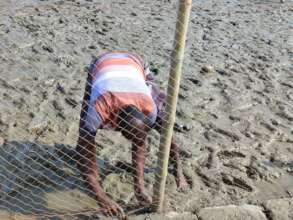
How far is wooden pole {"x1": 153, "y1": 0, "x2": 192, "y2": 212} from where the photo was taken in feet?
11.8

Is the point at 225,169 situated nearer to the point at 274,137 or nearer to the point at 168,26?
the point at 274,137

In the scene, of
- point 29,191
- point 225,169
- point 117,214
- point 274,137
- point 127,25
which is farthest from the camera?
point 127,25

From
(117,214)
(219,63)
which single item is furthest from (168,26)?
(117,214)

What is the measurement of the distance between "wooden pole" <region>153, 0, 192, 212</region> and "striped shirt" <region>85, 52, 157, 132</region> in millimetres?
193

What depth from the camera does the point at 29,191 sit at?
460 cm

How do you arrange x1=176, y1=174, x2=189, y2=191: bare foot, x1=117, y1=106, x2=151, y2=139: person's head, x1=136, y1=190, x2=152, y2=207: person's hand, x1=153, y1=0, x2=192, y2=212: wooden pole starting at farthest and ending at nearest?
x1=176, y1=174, x2=189, y2=191: bare foot, x1=136, y1=190, x2=152, y2=207: person's hand, x1=117, y1=106, x2=151, y2=139: person's head, x1=153, y1=0, x2=192, y2=212: wooden pole

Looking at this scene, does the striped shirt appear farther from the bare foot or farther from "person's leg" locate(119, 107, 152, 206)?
the bare foot

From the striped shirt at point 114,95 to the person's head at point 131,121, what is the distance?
0.11 feet

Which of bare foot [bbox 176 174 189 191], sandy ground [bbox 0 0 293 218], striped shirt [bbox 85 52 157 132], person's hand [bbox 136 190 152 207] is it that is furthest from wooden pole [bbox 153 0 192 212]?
bare foot [bbox 176 174 189 191]

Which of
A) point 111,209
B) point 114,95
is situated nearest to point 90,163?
point 111,209

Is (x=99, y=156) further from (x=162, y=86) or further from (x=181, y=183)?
(x=162, y=86)

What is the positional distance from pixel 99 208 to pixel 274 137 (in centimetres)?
205

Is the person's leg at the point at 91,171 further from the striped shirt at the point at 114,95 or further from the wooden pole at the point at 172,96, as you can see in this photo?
the wooden pole at the point at 172,96

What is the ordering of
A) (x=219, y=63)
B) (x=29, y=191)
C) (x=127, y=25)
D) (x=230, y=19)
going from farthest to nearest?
1. (x=230, y=19)
2. (x=127, y=25)
3. (x=219, y=63)
4. (x=29, y=191)
